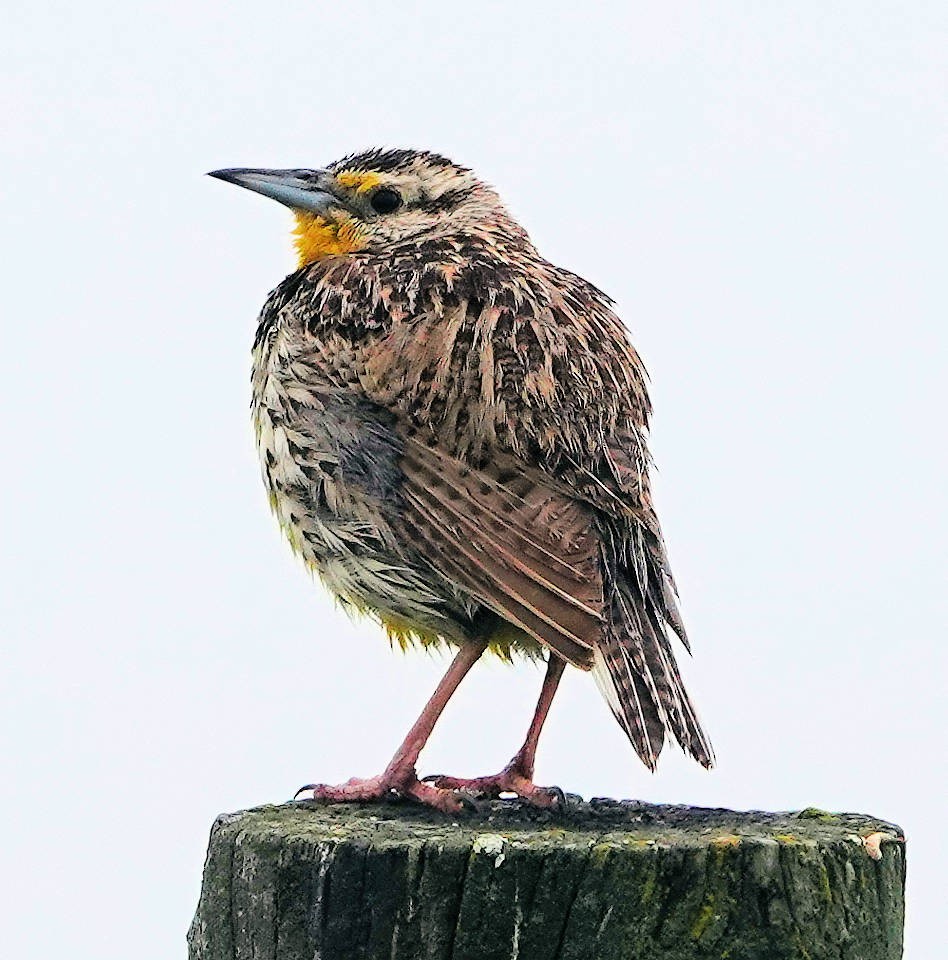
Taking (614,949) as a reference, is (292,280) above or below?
above

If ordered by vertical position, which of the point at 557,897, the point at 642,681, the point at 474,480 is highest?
the point at 474,480

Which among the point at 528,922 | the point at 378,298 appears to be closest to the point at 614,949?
the point at 528,922

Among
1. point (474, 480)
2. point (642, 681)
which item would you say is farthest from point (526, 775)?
point (474, 480)

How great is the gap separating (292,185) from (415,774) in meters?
2.37

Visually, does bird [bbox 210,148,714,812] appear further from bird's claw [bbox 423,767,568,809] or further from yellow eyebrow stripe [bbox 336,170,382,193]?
yellow eyebrow stripe [bbox 336,170,382,193]

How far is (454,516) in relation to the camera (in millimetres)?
5371

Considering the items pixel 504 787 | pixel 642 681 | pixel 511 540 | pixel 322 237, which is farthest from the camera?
pixel 322 237

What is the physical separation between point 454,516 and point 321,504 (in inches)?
20.7

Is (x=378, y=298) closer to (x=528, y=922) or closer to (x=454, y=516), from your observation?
(x=454, y=516)

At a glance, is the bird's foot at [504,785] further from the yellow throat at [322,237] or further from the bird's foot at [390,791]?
the yellow throat at [322,237]

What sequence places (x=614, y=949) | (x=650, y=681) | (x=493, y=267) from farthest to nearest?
(x=493, y=267) → (x=650, y=681) → (x=614, y=949)

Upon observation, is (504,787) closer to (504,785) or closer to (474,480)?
(504,785)

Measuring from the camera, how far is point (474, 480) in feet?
17.7

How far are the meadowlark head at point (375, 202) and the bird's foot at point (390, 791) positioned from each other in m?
2.01
